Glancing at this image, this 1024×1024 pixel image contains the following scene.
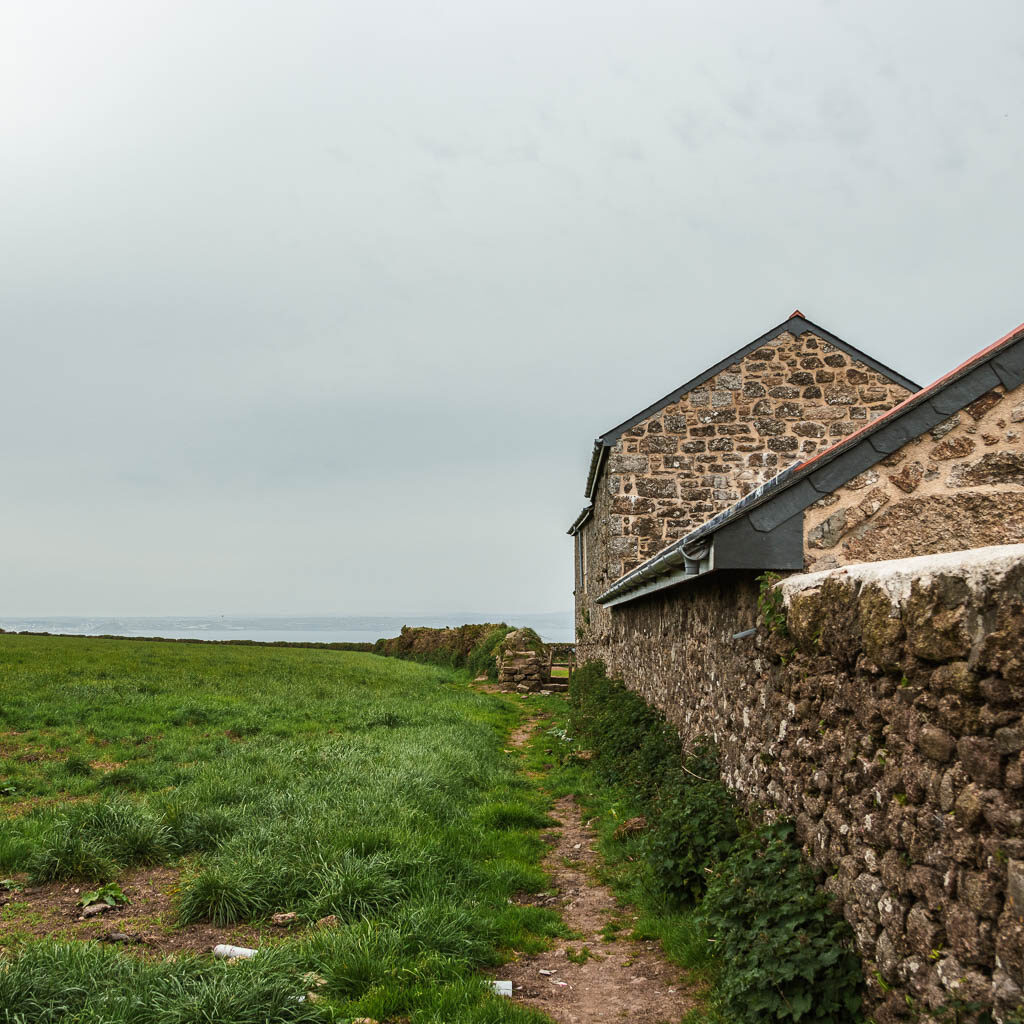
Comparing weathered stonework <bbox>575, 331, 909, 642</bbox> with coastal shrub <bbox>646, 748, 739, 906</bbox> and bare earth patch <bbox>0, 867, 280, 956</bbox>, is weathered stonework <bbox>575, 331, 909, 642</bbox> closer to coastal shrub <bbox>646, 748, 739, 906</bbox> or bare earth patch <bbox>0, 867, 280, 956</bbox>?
coastal shrub <bbox>646, 748, 739, 906</bbox>

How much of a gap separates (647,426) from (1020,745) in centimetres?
1277

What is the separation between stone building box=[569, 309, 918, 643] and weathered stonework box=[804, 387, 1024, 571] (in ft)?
29.9

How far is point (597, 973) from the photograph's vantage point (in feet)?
17.1

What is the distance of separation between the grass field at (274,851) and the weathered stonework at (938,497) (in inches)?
149

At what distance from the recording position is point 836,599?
4.32 meters

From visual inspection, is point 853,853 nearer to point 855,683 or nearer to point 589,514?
point 855,683

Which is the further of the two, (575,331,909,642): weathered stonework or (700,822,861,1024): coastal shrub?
(575,331,909,642): weathered stonework

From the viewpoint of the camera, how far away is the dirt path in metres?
4.68

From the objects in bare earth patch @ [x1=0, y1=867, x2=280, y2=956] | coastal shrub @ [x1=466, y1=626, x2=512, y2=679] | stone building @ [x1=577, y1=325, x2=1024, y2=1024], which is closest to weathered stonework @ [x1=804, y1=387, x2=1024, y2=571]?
stone building @ [x1=577, y1=325, x2=1024, y2=1024]

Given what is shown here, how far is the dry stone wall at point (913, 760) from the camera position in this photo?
2.76 meters

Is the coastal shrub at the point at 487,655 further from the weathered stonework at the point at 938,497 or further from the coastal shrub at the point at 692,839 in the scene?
the weathered stonework at the point at 938,497

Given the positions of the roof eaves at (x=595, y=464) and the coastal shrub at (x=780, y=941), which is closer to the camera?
the coastal shrub at (x=780, y=941)

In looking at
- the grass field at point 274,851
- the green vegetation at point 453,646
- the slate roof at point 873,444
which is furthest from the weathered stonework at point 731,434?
the green vegetation at point 453,646

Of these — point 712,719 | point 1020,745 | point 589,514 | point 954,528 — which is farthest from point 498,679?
point 1020,745
